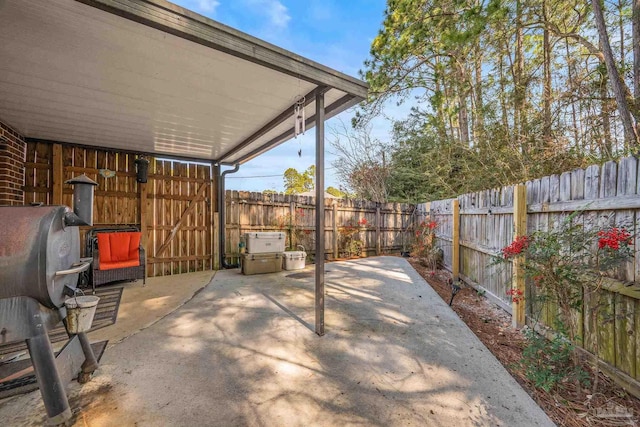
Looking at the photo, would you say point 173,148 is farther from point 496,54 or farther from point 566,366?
point 496,54

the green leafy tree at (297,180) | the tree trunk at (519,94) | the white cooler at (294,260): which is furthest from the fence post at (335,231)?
the green leafy tree at (297,180)

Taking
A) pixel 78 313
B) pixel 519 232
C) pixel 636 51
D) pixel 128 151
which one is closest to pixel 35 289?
pixel 78 313

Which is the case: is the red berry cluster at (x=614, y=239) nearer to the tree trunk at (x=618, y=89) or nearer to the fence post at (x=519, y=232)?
the fence post at (x=519, y=232)

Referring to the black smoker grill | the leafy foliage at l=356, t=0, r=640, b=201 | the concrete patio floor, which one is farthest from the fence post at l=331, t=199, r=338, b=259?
the black smoker grill

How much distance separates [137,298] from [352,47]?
23.7ft

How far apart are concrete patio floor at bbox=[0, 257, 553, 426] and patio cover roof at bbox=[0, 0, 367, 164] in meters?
2.32

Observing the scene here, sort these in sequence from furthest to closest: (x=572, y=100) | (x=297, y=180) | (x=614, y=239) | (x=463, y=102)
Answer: (x=297, y=180)
(x=463, y=102)
(x=572, y=100)
(x=614, y=239)

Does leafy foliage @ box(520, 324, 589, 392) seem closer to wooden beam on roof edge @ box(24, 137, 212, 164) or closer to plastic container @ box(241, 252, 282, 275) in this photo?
plastic container @ box(241, 252, 282, 275)

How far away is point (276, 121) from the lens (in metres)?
3.56

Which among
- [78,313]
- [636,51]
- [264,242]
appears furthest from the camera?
[264,242]

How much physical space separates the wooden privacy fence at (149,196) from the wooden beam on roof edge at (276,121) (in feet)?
3.70

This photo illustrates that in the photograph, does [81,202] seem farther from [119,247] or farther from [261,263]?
[261,263]

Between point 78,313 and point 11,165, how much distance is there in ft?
11.6

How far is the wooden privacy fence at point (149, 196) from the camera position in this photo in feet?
14.1
